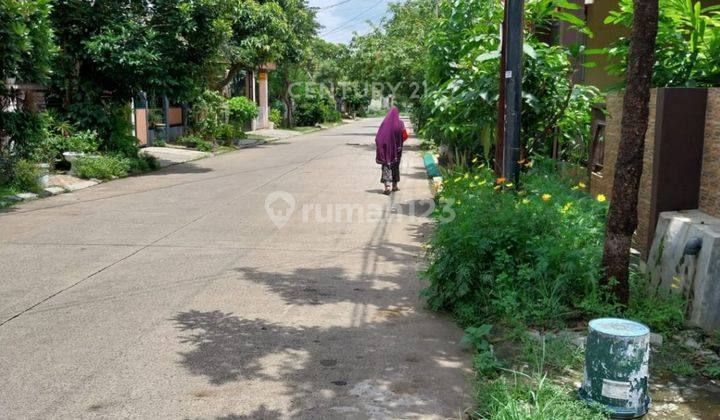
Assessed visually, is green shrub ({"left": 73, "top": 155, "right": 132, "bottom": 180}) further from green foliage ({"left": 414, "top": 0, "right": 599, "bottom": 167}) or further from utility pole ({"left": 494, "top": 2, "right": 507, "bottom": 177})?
utility pole ({"left": 494, "top": 2, "right": 507, "bottom": 177})

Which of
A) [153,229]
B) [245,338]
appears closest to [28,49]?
[153,229]

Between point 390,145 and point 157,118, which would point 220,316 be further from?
point 157,118

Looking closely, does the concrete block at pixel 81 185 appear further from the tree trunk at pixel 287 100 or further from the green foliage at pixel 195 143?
the tree trunk at pixel 287 100

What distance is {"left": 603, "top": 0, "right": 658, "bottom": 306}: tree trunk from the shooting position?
5.22 m

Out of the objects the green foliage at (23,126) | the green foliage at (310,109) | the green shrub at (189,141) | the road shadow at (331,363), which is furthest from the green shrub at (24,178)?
the green foliage at (310,109)

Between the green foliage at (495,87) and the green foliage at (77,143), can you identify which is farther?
the green foliage at (77,143)

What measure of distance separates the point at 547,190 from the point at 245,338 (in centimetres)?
429

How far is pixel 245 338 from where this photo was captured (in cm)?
544

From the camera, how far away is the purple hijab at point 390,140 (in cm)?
1373

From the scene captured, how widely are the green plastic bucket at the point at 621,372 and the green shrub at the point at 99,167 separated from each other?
13.8 metres

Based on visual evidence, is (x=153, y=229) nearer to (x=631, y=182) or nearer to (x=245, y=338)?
(x=245, y=338)

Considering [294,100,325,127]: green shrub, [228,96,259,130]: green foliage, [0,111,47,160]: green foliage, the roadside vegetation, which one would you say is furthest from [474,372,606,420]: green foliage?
[294,100,325,127]: green shrub

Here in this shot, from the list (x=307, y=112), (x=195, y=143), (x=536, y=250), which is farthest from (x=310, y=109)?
(x=536, y=250)

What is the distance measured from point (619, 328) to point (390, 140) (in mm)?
9844
